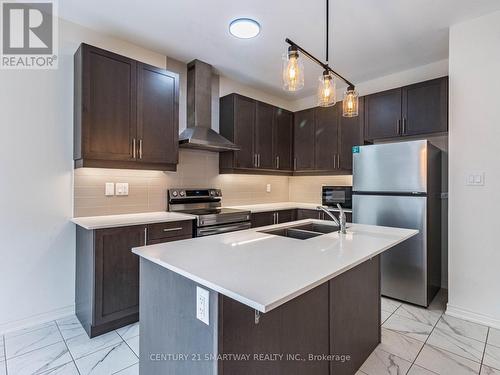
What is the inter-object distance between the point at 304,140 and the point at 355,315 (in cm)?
298

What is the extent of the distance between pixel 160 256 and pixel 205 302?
368 mm

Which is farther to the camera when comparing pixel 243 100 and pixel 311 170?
pixel 311 170

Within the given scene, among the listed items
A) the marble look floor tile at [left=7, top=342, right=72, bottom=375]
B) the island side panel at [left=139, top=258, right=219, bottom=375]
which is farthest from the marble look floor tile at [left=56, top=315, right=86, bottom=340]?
the island side panel at [left=139, top=258, right=219, bottom=375]

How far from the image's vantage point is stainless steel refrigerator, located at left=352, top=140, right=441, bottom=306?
2.68 meters

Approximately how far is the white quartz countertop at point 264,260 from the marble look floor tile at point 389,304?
47.8 inches

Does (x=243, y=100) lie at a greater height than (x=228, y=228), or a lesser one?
greater

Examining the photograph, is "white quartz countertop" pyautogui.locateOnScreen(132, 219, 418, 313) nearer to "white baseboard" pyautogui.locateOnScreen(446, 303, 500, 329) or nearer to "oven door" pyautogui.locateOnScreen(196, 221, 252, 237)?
"oven door" pyautogui.locateOnScreen(196, 221, 252, 237)

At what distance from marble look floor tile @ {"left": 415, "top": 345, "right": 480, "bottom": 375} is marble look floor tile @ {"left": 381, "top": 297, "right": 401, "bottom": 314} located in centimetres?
66

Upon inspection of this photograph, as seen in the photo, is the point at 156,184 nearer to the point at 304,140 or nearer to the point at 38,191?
the point at 38,191

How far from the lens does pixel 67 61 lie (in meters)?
2.48

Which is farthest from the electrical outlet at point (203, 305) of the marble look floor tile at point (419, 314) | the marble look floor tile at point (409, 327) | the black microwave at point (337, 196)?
the black microwave at point (337, 196)

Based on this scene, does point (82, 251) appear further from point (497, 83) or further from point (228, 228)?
point (497, 83)

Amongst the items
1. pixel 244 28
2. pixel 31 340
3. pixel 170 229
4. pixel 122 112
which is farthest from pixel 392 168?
pixel 31 340

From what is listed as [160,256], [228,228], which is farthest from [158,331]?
[228,228]
